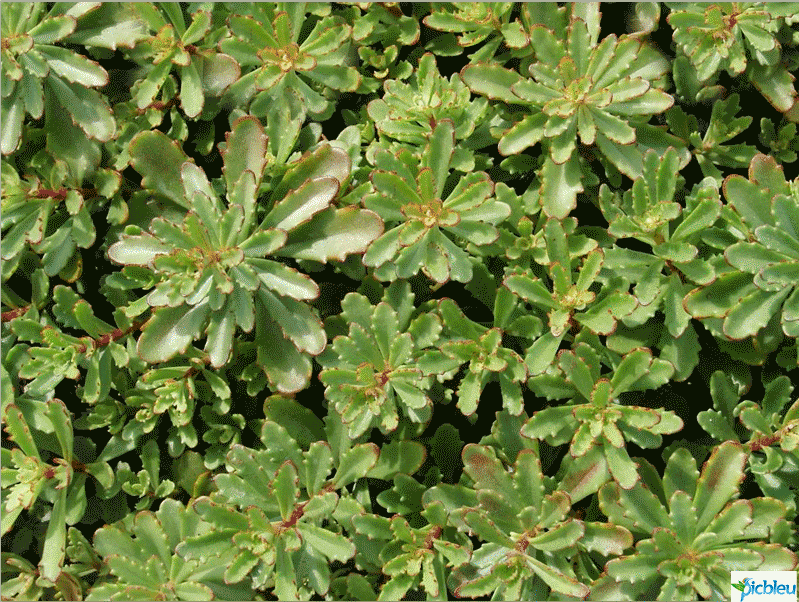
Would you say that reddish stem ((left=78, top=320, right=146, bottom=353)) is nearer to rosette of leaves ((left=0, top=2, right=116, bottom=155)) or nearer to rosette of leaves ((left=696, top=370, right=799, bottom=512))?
rosette of leaves ((left=0, top=2, right=116, bottom=155))

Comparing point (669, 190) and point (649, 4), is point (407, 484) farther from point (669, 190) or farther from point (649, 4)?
point (649, 4)

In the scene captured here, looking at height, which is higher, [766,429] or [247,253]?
[247,253]

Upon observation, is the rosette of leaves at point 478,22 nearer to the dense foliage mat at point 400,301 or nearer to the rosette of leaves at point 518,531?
the dense foliage mat at point 400,301

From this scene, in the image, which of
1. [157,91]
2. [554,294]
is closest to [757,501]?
[554,294]

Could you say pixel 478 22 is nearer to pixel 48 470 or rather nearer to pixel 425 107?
pixel 425 107

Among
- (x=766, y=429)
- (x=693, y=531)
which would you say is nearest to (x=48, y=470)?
(x=693, y=531)

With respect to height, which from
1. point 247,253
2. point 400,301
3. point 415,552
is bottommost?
point 415,552

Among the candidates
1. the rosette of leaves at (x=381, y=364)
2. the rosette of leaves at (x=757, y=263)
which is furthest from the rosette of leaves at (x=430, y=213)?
the rosette of leaves at (x=757, y=263)

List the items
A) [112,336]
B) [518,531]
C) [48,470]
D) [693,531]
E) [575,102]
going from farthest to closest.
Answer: [112,336]
[48,470]
[575,102]
[518,531]
[693,531]
